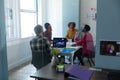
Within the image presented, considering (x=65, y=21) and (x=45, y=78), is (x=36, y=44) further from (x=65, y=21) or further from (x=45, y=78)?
(x=65, y=21)

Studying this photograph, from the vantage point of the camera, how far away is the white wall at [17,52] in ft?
16.5

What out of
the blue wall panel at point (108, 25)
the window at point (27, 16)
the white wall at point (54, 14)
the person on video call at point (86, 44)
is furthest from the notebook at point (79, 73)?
the white wall at point (54, 14)

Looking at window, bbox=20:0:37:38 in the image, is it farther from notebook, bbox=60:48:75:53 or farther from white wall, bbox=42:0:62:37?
notebook, bbox=60:48:75:53

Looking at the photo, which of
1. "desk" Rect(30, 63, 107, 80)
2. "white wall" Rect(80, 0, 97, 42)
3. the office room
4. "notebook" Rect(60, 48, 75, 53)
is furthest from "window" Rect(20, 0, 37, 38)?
"desk" Rect(30, 63, 107, 80)

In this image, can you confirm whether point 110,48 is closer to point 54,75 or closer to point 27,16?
point 54,75

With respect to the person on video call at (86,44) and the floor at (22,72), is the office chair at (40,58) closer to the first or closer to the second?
the floor at (22,72)

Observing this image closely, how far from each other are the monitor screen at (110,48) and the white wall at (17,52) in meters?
3.55

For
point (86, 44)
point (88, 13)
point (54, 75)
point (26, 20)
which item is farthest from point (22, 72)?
point (88, 13)

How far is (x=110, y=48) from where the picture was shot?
5.90 ft

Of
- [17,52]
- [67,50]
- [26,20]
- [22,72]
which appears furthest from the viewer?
[26,20]

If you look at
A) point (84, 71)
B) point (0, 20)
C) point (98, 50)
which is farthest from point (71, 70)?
point (0, 20)

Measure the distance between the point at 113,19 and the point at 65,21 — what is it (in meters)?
5.16

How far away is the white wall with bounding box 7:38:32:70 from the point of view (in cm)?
503

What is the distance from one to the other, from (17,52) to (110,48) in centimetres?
397
